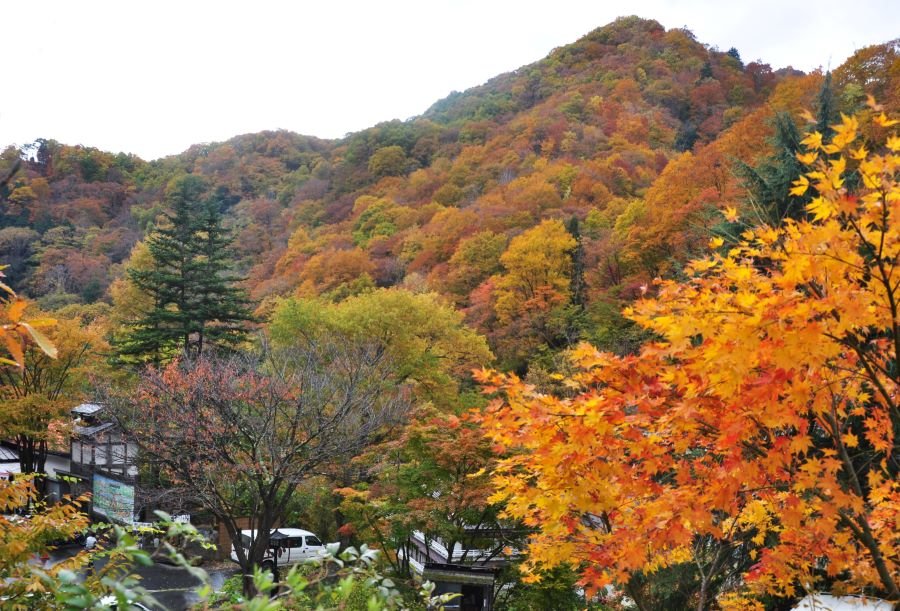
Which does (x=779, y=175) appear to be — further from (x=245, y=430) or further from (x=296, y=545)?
(x=296, y=545)

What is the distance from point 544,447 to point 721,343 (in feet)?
4.14

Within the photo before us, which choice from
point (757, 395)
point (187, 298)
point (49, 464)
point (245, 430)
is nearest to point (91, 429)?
point (49, 464)

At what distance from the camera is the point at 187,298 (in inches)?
926

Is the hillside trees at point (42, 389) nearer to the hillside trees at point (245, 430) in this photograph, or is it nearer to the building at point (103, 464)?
the building at point (103, 464)

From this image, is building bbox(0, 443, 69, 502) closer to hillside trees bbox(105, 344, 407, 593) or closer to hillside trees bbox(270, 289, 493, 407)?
hillside trees bbox(270, 289, 493, 407)

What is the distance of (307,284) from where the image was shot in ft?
117

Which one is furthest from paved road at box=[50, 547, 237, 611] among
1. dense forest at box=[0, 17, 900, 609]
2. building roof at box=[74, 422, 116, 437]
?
building roof at box=[74, 422, 116, 437]

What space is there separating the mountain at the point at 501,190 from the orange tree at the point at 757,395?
3.00m

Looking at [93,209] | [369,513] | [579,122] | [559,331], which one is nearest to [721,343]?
[369,513]

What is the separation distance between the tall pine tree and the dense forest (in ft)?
0.64

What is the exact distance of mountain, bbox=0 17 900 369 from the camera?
1037 inches

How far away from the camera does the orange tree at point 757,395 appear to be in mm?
3002

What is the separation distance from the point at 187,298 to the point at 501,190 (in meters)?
26.0

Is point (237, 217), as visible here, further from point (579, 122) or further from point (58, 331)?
point (58, 331)
